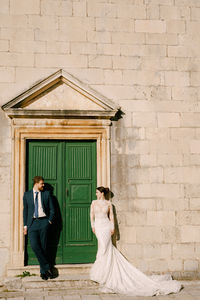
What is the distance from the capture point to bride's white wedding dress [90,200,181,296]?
551 centimetres

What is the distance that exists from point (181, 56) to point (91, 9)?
74.8 inches

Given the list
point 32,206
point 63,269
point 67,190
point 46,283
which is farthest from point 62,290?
point 67,190

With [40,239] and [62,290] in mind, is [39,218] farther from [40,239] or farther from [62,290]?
[62,290]

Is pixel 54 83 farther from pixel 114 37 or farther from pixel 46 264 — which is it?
pixel 46 264

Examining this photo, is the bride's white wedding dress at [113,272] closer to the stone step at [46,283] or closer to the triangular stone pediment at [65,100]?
the stone step at [46,283]

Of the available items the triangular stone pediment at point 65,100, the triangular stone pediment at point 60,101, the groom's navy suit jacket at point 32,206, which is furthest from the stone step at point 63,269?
the triangular stone pediment at point 65,100

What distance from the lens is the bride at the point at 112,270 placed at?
5512mm

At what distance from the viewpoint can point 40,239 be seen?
600cm

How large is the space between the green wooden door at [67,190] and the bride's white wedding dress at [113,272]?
1.19ft

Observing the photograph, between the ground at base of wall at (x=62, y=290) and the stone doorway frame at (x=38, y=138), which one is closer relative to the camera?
the ground at base of wall at (x=62, y=290)

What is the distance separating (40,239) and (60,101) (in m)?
2.44

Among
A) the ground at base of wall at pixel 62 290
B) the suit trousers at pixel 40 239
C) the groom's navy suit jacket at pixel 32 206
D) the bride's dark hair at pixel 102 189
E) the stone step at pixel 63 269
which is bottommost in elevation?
the ground at base of wall at pixel 62 290

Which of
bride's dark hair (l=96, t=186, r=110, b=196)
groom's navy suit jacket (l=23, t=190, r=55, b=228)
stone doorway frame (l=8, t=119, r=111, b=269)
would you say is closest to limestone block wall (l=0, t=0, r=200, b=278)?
stone doorway frame (l=8, t=119, r=111, b=269)

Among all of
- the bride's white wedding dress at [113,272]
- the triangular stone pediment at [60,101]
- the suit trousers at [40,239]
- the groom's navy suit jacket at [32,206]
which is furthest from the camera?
the triangular stone pediment at [60,101]
